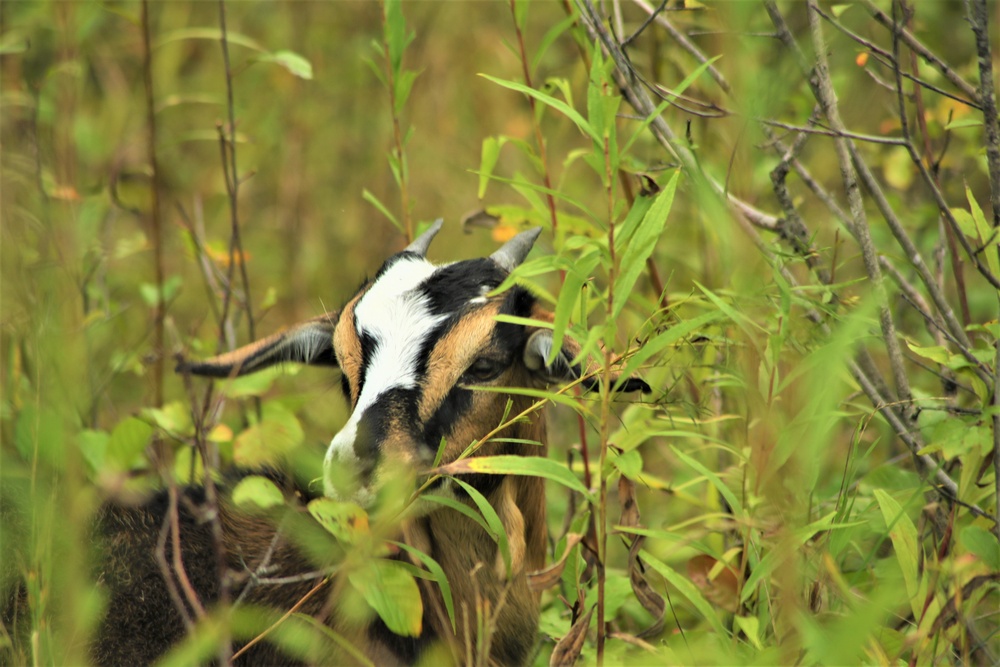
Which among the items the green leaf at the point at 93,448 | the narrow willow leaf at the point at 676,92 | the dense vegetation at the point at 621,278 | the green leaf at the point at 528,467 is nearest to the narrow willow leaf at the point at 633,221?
the dense vegetation at the point at 621,278

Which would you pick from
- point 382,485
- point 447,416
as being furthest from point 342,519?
point 447,416

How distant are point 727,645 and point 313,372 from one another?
4.16m

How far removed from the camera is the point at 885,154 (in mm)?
4852

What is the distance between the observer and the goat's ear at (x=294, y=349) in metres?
3.66

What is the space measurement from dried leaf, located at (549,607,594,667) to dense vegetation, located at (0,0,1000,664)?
1cm

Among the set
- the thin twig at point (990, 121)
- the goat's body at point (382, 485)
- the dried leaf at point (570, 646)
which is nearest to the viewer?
the dried leaf at point (570, 646)

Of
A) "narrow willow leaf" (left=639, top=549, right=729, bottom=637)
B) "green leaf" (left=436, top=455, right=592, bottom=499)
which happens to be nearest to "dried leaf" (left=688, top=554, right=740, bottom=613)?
"narrow willow leaf" (left=639, top=549, right=729, bottom=637)

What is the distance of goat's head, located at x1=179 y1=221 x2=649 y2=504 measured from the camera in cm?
297

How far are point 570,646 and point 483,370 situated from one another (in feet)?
3.65

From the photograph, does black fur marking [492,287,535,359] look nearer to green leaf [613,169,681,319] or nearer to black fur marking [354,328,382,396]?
black fur marking [354,328,382,396]

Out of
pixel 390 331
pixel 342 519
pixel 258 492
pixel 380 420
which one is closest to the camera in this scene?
pixel 342 519

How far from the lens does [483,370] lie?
3316 millimetres

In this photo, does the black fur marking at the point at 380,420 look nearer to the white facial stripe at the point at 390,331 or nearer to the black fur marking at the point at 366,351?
the white facial stripe at the point at 390,331

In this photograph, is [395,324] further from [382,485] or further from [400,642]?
[400,642]
